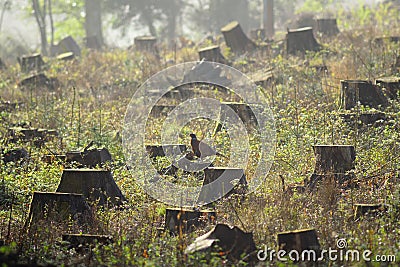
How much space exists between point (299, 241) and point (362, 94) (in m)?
6.16

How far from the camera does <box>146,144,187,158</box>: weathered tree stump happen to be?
9867 mm

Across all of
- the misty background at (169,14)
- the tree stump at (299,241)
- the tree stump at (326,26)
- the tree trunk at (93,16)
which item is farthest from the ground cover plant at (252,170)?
the misty background at (169,14)

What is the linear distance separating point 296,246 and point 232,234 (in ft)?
1.86

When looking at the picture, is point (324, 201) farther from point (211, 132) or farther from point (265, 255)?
point (211, 132)

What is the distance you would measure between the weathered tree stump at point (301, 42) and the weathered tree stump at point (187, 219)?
37.1ft

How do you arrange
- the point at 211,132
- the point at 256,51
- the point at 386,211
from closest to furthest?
the point at 386,211 → the point at 211,132 → the point at 256,51

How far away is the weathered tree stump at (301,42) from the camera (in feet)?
58.0

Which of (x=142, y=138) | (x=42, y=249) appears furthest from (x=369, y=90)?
(x=42, y=249)

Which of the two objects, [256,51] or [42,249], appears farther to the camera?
[256,51]

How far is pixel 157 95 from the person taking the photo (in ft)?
50.2

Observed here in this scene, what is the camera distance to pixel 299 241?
578 centimetres

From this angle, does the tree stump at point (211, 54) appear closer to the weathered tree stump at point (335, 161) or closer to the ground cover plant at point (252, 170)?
the ground cover plant at point (252, 170)

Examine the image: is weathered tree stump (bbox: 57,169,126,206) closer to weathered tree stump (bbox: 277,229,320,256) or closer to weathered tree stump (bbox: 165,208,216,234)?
weathered tree stump (bbox: 165,208,216,234)

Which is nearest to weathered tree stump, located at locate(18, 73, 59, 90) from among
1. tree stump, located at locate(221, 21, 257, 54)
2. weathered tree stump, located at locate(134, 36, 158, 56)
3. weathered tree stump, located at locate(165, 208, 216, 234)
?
tree stump, located at locate(221, 21, 257, 54)
